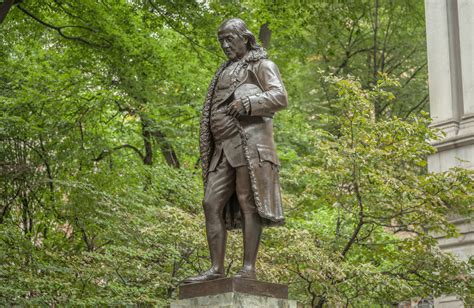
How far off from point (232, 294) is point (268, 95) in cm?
200

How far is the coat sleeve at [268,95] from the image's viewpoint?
865cm

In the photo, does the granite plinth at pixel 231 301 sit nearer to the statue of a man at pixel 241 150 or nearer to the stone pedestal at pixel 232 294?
the stone pedestal at pixel 232 294

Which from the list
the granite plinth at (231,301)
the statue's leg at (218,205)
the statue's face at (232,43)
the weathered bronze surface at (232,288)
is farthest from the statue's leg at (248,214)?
the statue's face at (232,43)

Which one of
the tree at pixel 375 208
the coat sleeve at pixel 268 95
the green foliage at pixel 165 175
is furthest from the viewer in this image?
the green foliage at pixel 165 175

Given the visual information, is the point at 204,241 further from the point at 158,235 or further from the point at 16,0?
the point at 16,0

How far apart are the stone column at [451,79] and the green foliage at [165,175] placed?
152 cm

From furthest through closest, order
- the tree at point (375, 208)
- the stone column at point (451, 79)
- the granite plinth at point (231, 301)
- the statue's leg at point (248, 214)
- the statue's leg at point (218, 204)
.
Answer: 1. the stone column at point (451, 79)
2. the tree at point (375, 208)
3. the statue's leg at point (218, 204)
4. the statue's leg at point (248, 214)
5. the granite plinth at point (231, 301)

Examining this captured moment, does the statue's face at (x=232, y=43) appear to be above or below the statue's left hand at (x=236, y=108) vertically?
above

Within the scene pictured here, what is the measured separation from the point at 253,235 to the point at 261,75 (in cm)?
164

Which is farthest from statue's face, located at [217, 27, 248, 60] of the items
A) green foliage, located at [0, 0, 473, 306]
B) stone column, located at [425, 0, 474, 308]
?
stone column, located at [425, 0, 474, 308]

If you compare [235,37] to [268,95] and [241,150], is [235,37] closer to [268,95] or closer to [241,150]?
[268,95]

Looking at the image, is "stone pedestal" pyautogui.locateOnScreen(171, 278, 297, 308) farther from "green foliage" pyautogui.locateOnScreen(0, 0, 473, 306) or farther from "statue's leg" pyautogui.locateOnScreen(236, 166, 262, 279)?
"green foliage" pyautogui.locateOnScreen(0, 0, 473, 306)

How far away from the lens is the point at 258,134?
8891 millimetres

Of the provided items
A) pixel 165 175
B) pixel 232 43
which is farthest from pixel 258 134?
pixel 165 175
